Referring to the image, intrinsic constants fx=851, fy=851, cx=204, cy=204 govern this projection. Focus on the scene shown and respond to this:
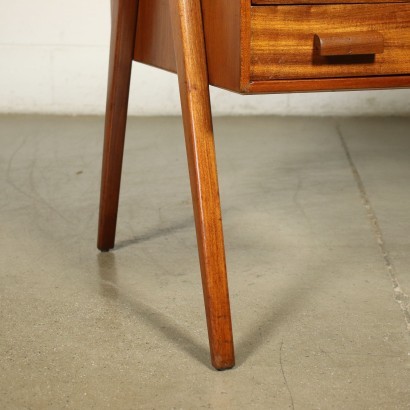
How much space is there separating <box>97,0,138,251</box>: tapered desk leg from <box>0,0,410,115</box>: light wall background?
6.35 feet

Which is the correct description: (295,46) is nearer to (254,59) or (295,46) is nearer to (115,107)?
(254,59)

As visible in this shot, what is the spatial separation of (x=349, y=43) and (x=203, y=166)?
0.29 meters

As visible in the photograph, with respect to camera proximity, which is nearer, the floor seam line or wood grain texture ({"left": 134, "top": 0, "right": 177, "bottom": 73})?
wood grain texture ({"left": 134, "top": 0, "right": 177, "bottom": 73})

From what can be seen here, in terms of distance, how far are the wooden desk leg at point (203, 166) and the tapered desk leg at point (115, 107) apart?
1.33 feet

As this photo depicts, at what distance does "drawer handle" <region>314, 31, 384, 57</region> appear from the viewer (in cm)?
127

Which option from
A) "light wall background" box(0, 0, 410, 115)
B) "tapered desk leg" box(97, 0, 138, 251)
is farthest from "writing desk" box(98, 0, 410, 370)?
"light wall background" box(0, 0, 410, 115)

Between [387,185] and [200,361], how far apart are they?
1299 mm

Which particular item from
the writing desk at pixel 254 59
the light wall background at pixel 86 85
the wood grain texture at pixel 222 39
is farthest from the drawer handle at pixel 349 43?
the light wall background at pixel 86 85

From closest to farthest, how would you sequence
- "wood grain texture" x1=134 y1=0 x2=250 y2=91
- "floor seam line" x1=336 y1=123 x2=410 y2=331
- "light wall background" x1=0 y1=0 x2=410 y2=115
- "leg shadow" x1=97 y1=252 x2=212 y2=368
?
"wood grain texture" x1=134 y1=0 x2=250 y2=91, "leg shadow" x1=97 y1=252 x2=212 y2=368, "floor seam line" x1=336 y1=123 x2=410 y2=331, "light wall background" x1=0 y1=0 x2=410 y2=115

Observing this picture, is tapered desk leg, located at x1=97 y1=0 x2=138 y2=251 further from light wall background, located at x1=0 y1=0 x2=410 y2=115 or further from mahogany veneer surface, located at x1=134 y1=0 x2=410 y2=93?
light wall background, located at x1=0 y1=0 x2=410 y2=115

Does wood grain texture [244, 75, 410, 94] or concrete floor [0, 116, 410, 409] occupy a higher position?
wood grain texture [244, 75, 410, 94]

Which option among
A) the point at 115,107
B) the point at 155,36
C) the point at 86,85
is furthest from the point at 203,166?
the point at 86,85

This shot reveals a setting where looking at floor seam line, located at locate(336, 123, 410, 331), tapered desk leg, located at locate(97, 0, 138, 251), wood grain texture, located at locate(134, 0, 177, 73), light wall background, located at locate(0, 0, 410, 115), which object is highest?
wood grain texture, located at locate(134, 0, 177, 73)

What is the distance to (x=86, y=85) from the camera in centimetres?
379
